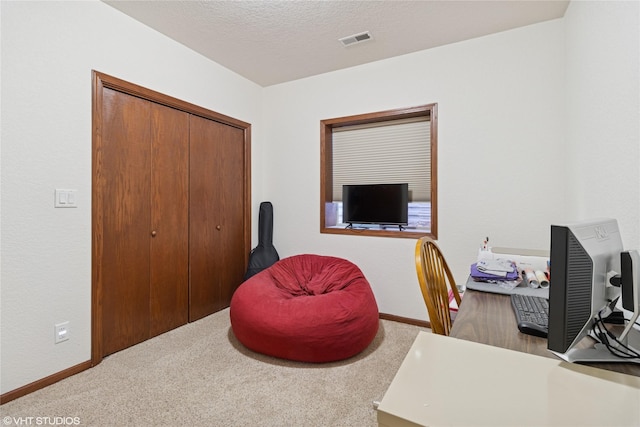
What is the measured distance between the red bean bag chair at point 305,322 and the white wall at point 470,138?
2.75ft

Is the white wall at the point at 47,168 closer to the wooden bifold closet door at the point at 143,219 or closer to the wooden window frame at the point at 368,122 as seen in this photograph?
the wooden bifold closet door at the point at 143,219

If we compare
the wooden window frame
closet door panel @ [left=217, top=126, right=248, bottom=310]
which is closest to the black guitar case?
closet door panel @ [left=217, top=126, right=248, bottom=310]

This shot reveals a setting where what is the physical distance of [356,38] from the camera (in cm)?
267

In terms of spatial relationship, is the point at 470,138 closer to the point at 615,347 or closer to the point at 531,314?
the point at 531,314

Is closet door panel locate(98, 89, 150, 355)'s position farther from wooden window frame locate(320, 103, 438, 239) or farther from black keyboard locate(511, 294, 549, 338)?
black keyboard locate(511, 294, 549, 338)

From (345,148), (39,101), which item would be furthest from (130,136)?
(345,148)

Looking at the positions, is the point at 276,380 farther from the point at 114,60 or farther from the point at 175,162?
the point at 114,60

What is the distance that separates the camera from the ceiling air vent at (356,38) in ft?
8.58

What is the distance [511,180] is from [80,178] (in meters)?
3.24

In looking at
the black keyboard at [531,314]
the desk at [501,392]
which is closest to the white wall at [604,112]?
the black keyboard at [531,314]

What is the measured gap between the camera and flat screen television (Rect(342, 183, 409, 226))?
3064 mm

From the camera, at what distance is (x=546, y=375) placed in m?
0.69

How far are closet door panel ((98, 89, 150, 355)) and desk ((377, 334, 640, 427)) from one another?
2.39m

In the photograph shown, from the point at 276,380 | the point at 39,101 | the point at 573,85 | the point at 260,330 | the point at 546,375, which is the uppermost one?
the point at 573,85
